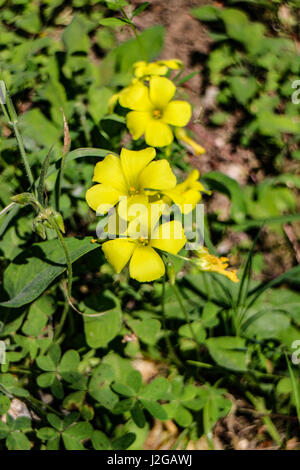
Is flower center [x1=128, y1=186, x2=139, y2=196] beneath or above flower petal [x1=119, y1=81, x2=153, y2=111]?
beneath

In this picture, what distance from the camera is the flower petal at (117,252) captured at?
3.65ft

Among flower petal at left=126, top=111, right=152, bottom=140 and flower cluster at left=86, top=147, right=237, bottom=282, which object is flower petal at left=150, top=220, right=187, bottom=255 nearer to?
flower cluster at left=86, top=147, right=237, bottom=282

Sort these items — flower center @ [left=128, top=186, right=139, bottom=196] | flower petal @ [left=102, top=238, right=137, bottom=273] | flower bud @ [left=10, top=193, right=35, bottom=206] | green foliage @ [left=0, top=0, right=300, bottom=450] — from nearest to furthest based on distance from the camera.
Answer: flower bud @ [left=10, top=193, right=35, bottom=206]
flower petal @ [left=102, top=238, right=137, bottom=273]
flower center @ [left=128, top=186, right=139, bottom=196]
green foliage @ [left=0, top=0, right=300, bottom=450]

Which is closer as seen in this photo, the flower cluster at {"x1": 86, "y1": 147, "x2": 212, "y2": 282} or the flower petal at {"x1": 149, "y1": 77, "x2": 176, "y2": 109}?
the flower cluster at {"x1": 86, "y1": 147, "x2": 212, "y2": 282}

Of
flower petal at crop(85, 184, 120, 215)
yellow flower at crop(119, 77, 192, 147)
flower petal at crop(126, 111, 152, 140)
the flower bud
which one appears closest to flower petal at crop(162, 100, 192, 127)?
yellow flower at crop(119, 77, 192, 147)

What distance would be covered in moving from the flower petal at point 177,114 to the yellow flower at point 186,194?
0.23m

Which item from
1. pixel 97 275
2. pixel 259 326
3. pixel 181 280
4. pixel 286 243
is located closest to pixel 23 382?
pixel 97 275

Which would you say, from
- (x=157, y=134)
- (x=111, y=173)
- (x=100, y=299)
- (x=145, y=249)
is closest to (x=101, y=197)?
(x=111, y=173)

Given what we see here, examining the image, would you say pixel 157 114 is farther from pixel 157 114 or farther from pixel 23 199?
pixel 23 199

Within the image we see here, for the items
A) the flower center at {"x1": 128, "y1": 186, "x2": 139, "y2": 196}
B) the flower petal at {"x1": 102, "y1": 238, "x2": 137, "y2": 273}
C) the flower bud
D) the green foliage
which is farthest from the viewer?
the green foliage

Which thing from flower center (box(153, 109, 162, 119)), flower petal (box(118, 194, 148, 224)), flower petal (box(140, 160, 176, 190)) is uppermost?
flower center (box(153, 109, 162, 119))

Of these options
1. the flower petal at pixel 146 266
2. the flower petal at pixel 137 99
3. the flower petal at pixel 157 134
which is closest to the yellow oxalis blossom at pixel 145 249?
the flower petal at pixel 146 266

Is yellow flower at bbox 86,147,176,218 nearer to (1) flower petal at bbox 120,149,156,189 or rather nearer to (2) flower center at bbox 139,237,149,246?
(1) flower petal at bbox 120,149,156,189

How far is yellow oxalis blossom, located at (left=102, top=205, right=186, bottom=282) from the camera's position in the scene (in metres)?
1.12
